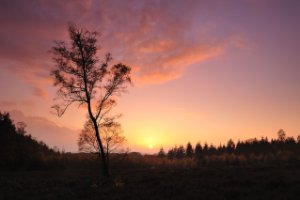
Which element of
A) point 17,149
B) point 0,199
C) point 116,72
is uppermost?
point 116,72

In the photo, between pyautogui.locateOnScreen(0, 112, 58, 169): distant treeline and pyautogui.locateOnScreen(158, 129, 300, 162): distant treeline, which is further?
pyautogui.locateOnScreen(158, 129, 300, 162): distant treeline

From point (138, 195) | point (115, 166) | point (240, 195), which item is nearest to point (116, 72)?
point (138, 195)

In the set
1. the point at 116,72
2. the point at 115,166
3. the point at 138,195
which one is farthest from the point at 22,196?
the point at 115,166

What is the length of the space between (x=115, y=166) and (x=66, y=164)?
39.2 ft

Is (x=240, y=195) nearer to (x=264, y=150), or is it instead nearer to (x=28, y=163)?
(x=28, y=163)

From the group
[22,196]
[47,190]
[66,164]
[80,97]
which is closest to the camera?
[22,196]

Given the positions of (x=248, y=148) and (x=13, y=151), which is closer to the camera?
(x=13, y=151)

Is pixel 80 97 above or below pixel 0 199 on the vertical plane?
above

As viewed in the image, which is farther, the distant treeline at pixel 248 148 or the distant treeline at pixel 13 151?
the distant treeline at pixel 248 148

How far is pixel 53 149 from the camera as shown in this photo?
94.2m

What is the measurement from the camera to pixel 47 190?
→ 23.0 metres

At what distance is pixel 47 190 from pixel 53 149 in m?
74.5

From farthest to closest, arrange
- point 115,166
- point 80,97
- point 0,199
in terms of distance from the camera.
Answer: point 115,166
point 80,97
point 0,199

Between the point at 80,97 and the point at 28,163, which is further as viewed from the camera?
the point at 28,163
